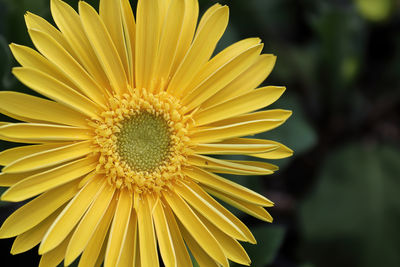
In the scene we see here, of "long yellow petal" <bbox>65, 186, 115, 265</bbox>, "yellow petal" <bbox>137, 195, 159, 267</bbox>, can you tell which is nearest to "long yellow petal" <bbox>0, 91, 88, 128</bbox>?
"long yellow petal" <bbox>65, 186, 115, 265</bbox>

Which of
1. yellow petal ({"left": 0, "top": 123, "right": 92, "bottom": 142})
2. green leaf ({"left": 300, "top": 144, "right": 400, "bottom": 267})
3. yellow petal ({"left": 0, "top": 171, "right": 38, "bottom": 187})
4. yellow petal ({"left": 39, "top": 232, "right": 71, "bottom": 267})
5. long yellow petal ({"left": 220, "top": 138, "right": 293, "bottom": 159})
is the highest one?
yellow petal ({"left": 0, "top": 123, "right": 92, "bottom": 142})

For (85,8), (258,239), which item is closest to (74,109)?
(85,8)

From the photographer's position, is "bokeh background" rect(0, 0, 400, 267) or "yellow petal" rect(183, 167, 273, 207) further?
"bokeh background" rect(0, 0, 400, 267)

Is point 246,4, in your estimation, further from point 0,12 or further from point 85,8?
point 85,8

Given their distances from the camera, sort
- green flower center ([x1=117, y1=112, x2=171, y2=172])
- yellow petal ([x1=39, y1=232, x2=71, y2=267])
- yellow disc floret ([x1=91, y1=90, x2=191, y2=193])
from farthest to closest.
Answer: green flower center ([x1=117, y1=112, x2=171, y2=172]), yellow disc floret ([x1=91, y1=90, x2=191, y2=193]), yellow petal ([x1=39, y1=232, x2=71, y2=267])

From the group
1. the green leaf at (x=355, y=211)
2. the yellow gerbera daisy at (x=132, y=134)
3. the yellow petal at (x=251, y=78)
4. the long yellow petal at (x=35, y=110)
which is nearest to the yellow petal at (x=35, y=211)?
the yellow gerbera daisy at (x=132, y=134)

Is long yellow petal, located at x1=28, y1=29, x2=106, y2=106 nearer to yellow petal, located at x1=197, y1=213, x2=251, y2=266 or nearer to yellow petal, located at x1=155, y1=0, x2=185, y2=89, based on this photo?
yellow petal, located at x1=155, y1=0, x2=185, y2=89
